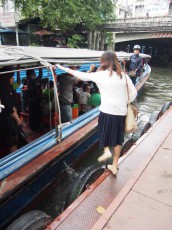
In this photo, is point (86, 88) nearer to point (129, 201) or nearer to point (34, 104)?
point (34, 104)

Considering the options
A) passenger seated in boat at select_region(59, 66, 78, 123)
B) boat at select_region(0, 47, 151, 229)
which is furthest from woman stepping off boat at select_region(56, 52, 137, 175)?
passenger seated in boat at select_region(59, 66, 78, 123)

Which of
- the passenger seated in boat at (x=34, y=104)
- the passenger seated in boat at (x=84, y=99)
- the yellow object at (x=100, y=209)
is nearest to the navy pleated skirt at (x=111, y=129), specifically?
the yellow object at (x=100, y=209)

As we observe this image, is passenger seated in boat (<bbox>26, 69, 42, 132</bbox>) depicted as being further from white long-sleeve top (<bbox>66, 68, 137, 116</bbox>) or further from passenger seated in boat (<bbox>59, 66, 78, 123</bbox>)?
white long-sleeve top (<bbox>66, 68, 137, 116</bbox>)

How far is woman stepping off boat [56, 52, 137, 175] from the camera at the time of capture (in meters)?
2.63

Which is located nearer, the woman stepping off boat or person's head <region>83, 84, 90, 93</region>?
the woman stepping off boat

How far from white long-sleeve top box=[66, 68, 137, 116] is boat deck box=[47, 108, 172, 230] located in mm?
941

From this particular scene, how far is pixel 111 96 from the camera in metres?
2.67

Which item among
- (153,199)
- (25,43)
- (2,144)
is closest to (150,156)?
(153,199)

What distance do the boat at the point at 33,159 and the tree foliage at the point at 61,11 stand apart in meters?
13.6

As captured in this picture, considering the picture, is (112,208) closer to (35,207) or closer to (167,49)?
(35,207)

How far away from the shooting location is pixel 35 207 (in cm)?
349

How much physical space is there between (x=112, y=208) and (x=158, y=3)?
4255 cm

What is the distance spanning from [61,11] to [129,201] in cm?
1630

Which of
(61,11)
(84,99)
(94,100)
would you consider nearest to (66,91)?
(84,99)
